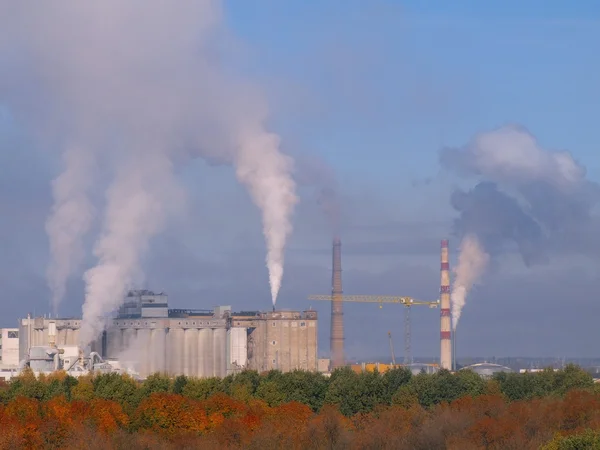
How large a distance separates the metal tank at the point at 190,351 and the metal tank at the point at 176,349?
56 centimetres

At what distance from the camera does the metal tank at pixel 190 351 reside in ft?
451

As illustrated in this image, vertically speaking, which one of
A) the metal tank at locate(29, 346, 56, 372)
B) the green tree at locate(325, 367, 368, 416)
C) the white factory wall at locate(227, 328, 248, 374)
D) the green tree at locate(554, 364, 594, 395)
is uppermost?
the white factory wall at locate(227, 328, 248, 374)

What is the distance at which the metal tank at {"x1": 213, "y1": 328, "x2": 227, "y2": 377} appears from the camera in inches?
5541

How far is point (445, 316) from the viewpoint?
475ft

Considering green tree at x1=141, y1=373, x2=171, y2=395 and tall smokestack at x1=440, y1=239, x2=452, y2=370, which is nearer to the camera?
green tree at x1=141, y1=373, x2=171, y2=395

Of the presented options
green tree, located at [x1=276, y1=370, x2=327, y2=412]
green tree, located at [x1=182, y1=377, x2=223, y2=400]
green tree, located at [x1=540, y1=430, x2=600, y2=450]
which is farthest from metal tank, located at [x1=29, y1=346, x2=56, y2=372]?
green tree, located at [x1=540, y1=430, x2=600, y2=450]

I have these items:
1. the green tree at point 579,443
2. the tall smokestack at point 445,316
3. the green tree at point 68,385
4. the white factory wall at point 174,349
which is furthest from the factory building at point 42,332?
the green tree at point 579,443

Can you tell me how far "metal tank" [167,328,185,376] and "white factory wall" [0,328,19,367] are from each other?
57.5 ft

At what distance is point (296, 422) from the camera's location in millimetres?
72812

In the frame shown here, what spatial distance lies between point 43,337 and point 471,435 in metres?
Result: 83.7

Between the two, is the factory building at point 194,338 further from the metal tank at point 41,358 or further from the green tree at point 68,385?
the green tree at point 68,385

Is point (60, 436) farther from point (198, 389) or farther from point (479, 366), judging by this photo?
point (479, 366)

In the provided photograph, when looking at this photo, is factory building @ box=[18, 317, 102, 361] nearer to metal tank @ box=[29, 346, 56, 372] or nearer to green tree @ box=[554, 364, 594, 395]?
metal tank @ box=[29, 346, 56, 372]

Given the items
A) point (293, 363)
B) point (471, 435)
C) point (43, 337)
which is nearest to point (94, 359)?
point (43, 337)
